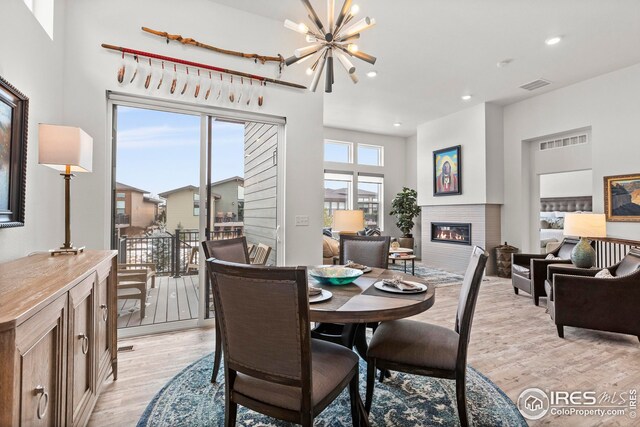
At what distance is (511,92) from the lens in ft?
18.2

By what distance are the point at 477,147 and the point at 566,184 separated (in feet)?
6.24

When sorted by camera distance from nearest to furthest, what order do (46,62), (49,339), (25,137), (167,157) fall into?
1. (49,339)
2. (25,137)
3. (46,62)
4. (167,157)

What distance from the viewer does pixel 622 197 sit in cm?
451

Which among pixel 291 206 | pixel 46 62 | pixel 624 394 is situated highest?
pixel 46 62

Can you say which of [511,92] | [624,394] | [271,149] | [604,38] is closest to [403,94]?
[511,92]

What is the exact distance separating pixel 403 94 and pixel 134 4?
4.29 meters

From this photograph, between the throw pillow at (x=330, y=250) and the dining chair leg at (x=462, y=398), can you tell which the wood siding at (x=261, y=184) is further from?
the dining chair leg at (x=462, y=398)

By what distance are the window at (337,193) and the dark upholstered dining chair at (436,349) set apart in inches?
249

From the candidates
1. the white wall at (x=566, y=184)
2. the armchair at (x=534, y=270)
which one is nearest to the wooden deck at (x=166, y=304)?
the armchair at (x=534, y=270)

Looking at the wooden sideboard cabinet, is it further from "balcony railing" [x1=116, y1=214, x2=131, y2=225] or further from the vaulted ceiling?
the vaulted ceiling

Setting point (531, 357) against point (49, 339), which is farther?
point (531, 357)

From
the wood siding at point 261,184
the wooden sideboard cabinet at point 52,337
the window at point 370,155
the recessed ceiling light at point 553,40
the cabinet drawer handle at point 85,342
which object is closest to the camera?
the wooden sideboard cabinet at point 52,337

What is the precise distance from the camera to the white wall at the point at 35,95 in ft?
6.04

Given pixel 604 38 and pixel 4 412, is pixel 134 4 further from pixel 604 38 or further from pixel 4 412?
pixel 604 38
